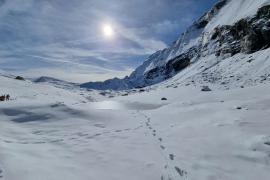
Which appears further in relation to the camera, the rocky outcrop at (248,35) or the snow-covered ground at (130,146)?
the rocky outcrop at (248,35)

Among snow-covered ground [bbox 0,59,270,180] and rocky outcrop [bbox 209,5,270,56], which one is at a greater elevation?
rocky outcrop [bbox 209,5,270,56]

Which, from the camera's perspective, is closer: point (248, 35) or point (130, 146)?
point (130, 146)

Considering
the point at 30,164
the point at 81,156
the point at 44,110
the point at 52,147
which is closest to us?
the point at 30,164

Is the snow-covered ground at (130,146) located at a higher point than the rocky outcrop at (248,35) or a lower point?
lower

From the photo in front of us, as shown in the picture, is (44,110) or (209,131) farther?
(44,110)

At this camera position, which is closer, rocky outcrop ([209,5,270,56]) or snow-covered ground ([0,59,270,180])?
snow-covered ground ([0,59,270,180])

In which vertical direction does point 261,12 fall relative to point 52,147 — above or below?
above

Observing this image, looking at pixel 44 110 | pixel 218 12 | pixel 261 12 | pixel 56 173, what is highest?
pixel 218 12

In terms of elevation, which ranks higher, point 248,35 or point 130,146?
point 248,35

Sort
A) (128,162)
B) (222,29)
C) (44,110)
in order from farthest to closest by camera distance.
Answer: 1. (222,29)
2. (44,110)
3. (128,162)

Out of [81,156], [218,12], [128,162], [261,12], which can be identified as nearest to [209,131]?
[128,162]

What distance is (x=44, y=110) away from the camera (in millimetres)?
15234

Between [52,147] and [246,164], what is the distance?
5811 millimetres

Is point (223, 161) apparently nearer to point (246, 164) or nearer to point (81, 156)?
point (246, 164)
